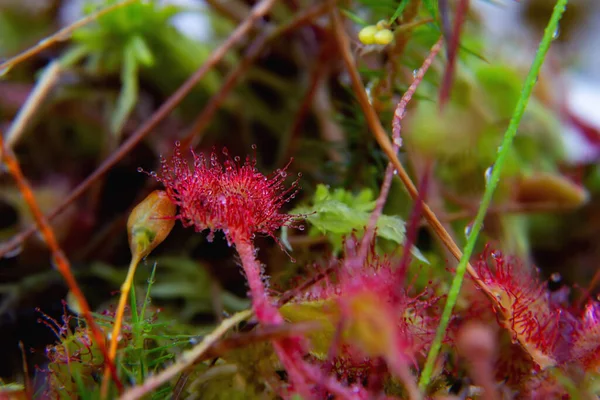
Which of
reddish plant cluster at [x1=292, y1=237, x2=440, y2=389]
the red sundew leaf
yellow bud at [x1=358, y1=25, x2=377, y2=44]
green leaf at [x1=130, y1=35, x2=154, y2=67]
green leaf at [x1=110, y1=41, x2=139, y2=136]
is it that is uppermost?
yellow bud at [x1=358, y1=25, x2=377, y2=44]

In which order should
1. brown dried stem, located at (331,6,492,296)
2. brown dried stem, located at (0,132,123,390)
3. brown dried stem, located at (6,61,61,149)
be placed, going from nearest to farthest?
brown dried stem, located at (0,132,123,390) → brown dried stem, located at (331,6,492,296) → brown dried stem, located at (6,61,61,149)

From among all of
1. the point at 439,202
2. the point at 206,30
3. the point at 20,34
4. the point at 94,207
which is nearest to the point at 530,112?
the point at 439,202

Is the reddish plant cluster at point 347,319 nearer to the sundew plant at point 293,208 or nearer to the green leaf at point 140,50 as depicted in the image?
the sundew plant at point 293,208

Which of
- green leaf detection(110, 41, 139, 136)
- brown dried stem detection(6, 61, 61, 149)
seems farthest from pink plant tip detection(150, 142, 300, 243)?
green leaf detection(110, 41, 139, 136)

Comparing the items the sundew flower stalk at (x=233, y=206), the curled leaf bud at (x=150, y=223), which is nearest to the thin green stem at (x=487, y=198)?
the sundew flower stalk at (x=233, y=206)

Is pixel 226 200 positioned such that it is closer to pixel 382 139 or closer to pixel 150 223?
pixel 150 223

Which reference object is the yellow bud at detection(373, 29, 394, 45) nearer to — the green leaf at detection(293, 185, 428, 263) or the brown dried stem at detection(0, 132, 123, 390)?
the green leaf at detection(293, 185, 428, 263)

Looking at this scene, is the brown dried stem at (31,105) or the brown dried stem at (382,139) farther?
the brown dried stem at (31,105)
